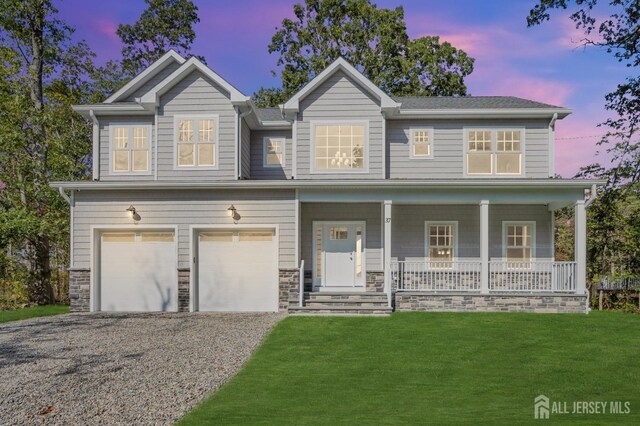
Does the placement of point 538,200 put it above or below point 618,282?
above

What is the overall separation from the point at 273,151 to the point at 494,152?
22.9ft

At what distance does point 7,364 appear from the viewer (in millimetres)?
8625

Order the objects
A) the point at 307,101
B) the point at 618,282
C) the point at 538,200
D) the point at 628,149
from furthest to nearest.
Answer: the point at 628,149 → the point at 618,282 → the point at 307,101 → the point at 538,200

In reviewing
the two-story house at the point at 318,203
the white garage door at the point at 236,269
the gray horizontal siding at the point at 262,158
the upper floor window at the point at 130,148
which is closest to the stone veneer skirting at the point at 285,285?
the two-story house at the point at 318,203

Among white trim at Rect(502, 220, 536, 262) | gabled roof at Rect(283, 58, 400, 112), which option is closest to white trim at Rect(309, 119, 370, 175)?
gabled roof at Rect(283, 58, 400, 112)

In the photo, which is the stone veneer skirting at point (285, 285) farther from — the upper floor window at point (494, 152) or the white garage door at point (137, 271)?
the upper floor window at point (494, 152)

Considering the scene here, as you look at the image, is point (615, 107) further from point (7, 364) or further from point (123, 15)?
point (123, 15)

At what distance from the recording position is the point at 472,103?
17.3m

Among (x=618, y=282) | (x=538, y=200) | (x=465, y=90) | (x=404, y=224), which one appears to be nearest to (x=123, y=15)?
(x=465, y=90)

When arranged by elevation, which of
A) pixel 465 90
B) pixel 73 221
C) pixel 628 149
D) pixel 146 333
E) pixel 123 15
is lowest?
pixel 146 333

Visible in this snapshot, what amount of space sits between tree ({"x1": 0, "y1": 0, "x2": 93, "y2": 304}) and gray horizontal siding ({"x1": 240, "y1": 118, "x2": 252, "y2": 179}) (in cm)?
744

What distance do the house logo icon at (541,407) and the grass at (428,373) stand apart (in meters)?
0.08

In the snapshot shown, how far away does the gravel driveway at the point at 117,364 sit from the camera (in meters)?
6.18

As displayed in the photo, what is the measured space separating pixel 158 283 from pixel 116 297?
4.26ft
